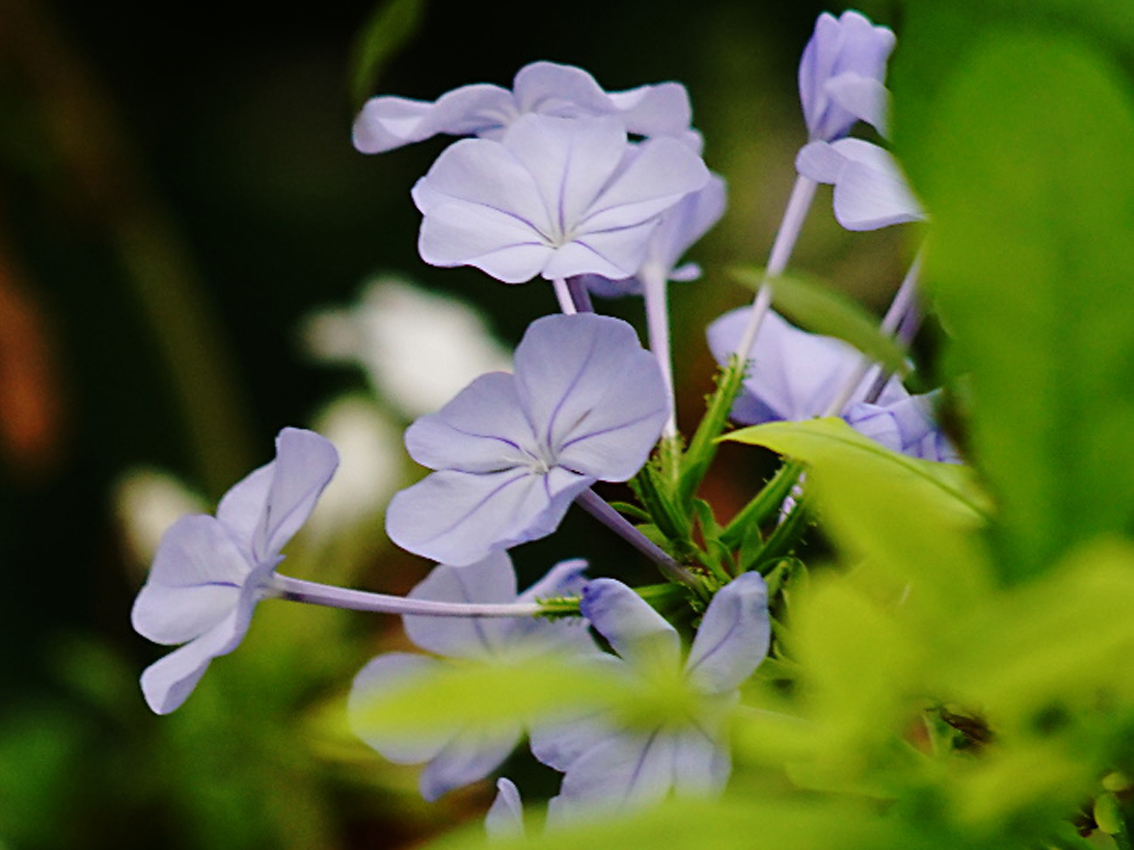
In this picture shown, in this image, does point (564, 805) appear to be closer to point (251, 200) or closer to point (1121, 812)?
point (1121, 812)

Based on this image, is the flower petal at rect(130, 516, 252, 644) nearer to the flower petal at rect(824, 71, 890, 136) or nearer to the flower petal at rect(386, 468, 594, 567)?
the flower petal at rect(386, 468, 594, 567)

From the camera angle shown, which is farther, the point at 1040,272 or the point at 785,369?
the point at 785,369

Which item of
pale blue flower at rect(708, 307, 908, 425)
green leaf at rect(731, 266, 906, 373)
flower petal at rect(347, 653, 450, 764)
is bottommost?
flower petal at rect(347, 653, 450, 764)

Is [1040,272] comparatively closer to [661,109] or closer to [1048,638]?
[1048,638]

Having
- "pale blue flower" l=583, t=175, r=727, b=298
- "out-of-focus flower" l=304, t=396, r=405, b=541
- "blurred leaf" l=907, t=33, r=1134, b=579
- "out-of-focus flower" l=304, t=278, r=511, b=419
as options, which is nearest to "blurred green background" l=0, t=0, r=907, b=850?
"out-of-focus flower" l=304, t=396, r=405, b=541

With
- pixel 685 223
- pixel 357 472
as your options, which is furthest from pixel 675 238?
pixel 357 472

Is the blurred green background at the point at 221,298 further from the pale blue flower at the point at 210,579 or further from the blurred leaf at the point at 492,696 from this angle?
the blurred leaf at the point at 492,696
